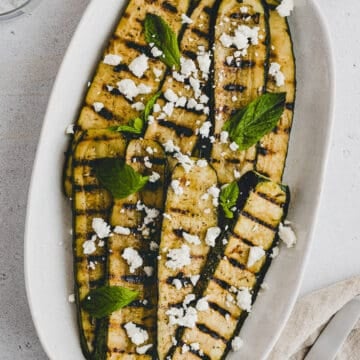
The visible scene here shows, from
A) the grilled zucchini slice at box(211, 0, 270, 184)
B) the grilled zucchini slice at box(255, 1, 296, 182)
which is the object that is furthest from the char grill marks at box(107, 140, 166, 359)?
the grilled zucchini slice at box(255, 1, 296, 182)

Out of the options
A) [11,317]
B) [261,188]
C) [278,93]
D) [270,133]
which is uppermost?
[278,93]

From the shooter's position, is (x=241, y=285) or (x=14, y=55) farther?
(x=14, y=55)

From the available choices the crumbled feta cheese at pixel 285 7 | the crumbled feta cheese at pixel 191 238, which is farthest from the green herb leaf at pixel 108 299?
the crumbled feta cheese at pixel 285 7

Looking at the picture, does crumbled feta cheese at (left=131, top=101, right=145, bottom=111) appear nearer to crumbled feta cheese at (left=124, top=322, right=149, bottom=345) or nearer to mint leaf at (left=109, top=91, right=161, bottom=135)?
mint leaf at (left=109, top=91, right=161, bottom=135)

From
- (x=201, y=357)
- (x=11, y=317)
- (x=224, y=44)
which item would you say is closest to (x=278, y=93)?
(x=224, y=44)

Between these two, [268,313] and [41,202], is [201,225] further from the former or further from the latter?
[41,202]

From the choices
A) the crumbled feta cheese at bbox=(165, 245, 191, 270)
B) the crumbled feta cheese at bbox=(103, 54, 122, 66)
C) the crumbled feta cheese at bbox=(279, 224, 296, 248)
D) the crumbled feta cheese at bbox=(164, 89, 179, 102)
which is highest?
the crumbled feta cheese at bbox=(103, 54, 122, 66)
